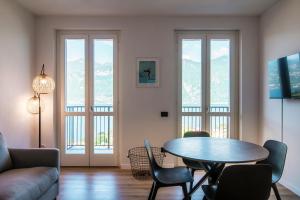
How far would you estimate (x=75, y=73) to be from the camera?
4.51 metres

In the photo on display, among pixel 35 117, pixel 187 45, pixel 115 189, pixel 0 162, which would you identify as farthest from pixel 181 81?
pixel 0 162

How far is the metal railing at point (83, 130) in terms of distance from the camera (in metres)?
4.52

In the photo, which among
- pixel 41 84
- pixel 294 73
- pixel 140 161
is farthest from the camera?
pixel 140 161

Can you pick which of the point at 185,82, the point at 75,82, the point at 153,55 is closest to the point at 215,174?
the point at 185,82

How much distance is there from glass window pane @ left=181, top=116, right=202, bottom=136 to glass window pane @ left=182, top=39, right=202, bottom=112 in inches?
5.8

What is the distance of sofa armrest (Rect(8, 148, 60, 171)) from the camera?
9.62 feet

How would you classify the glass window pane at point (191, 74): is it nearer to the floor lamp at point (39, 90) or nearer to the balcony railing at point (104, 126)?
the balcony railing at point (104, 126)

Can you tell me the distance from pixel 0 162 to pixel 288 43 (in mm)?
3941

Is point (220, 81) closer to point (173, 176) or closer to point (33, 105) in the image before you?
point (173, 176)

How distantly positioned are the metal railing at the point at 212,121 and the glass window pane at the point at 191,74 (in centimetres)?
7

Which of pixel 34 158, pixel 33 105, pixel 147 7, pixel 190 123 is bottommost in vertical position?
pixel 34 158

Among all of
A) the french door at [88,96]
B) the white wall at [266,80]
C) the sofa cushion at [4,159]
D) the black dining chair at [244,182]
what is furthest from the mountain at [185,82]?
the black dining chair at [244,182]

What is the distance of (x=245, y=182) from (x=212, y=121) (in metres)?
2.67

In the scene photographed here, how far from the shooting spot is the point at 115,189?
11.3ft
